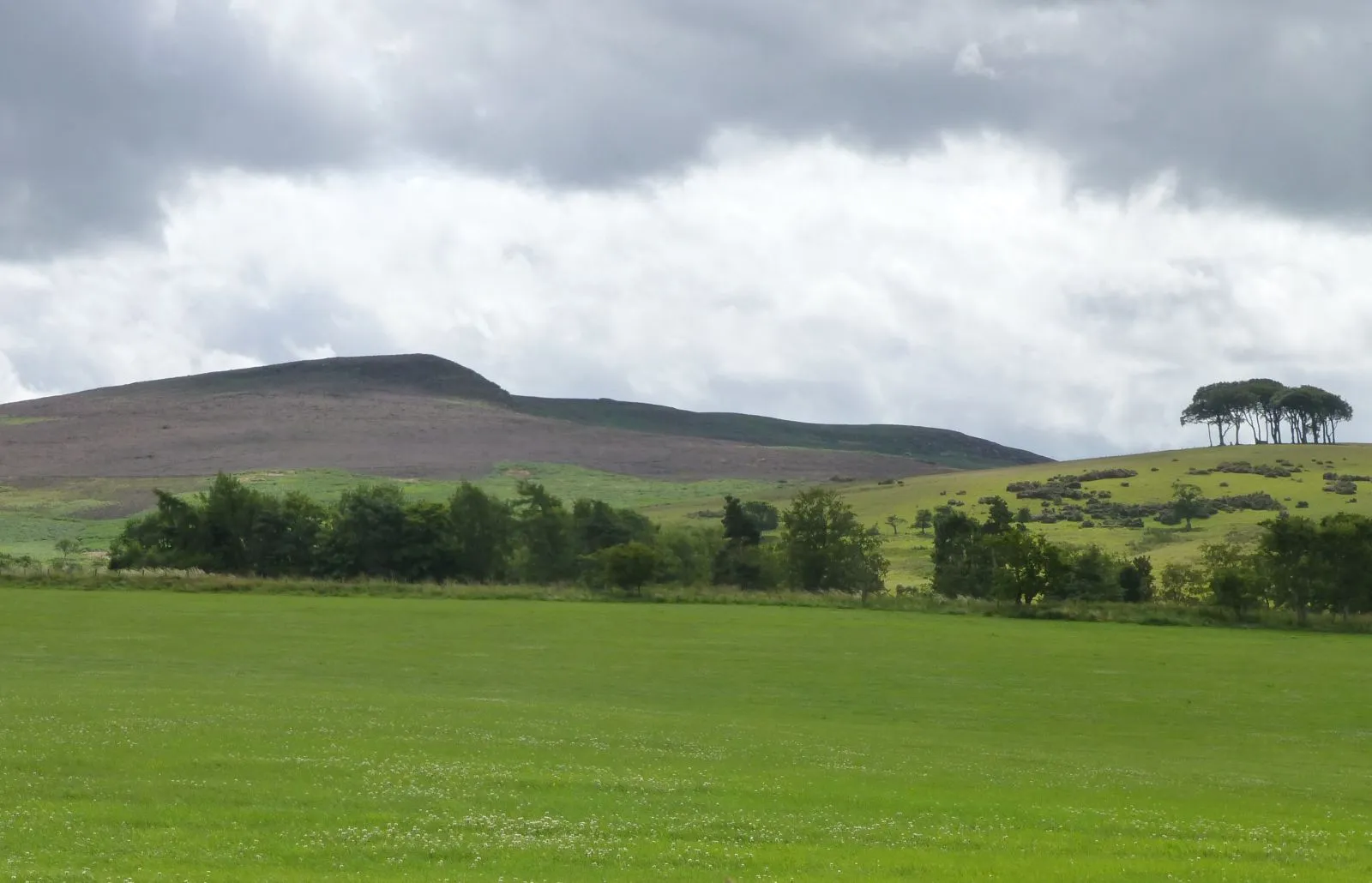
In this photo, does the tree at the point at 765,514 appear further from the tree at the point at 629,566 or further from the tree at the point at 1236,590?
the tree at the point at 1236,590

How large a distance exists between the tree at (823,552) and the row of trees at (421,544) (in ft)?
0.30

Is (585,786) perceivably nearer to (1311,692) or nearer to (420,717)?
(420,717)

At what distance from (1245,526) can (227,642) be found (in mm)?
107313

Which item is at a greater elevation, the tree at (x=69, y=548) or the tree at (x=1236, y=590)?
the tree at (x=69, y=548)

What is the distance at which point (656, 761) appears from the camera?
22.7 metres

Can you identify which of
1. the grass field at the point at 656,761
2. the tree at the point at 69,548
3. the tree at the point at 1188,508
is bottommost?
the grass field at the point at 656,761

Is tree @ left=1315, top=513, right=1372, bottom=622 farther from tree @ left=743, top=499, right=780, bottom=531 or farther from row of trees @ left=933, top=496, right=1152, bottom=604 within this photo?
tree @ left=743, top=499, right=780, bottom=531

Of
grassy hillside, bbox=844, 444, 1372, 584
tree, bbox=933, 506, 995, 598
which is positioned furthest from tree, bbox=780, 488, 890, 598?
grassy hillside, bbox=844, 444, 1372, 584

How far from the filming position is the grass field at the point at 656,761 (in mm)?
14672

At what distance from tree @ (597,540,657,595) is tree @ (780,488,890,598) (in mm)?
15274

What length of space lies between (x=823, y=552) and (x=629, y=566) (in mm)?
18602

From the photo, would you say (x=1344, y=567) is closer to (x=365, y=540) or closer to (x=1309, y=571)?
(x=1309, y=571)

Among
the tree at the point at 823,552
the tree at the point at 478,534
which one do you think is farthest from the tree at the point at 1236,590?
the tree at the point at 478,534

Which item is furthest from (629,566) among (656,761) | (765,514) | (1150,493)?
(1150,493)
